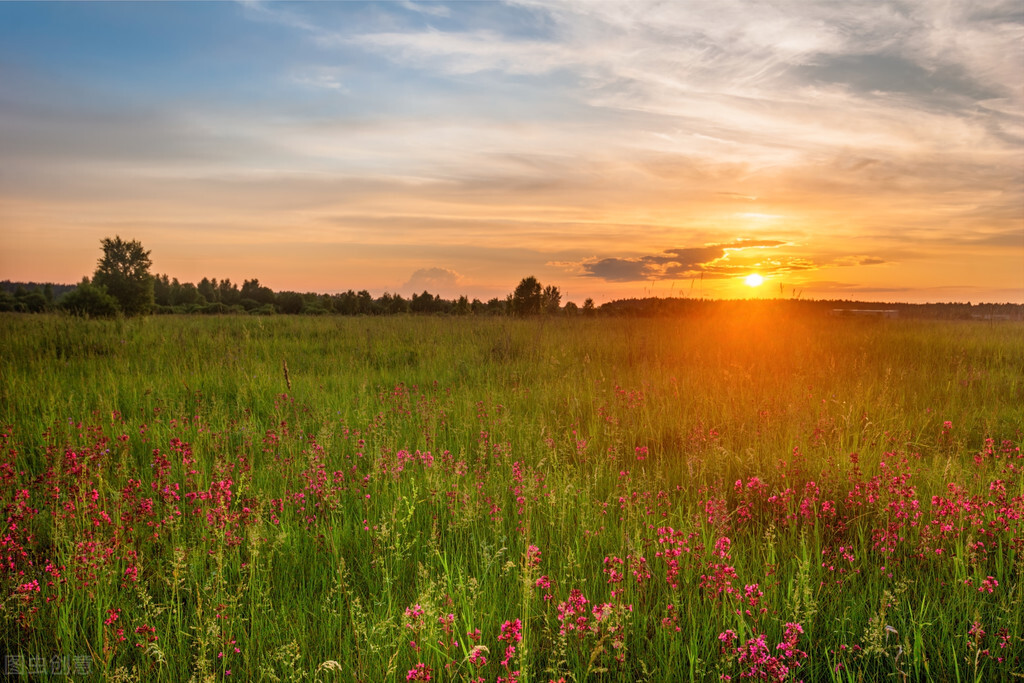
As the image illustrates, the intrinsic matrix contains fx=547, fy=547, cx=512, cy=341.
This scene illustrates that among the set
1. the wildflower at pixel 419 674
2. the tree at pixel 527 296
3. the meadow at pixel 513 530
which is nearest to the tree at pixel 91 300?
the tree at pixel 527 296

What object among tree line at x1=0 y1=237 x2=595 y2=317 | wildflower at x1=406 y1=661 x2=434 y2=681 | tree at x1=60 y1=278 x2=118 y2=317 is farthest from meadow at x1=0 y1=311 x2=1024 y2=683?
tree at x1=60 y1=278 x2=118 y2=317

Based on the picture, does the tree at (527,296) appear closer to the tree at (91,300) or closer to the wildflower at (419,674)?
the wildflower at (419,674)

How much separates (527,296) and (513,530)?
16.2 m

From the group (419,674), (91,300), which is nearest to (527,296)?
(419,674)

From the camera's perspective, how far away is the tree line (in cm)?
1853

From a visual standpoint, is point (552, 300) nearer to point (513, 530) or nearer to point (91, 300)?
point (513, 530)

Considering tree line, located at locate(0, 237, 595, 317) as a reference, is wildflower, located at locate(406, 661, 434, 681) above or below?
below

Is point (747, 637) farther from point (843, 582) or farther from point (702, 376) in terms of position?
point (702, 376)

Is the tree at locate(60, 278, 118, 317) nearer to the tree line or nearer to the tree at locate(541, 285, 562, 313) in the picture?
the tree line

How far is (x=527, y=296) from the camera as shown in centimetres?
1931

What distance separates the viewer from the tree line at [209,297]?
18533 millimetres

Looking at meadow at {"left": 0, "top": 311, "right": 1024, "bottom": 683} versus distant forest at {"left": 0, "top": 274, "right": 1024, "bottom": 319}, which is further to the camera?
distant forest at {"left": 0, "top": 274, "right": 1024, "bottom": 319}

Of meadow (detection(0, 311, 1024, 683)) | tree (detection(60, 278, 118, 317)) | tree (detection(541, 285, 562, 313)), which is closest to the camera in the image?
meadow (detection(0, 311, 1024, 683))

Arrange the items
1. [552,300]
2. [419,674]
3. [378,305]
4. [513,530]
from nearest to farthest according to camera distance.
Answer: [419,674] → [513,530] → [552,300] → [378,305]
